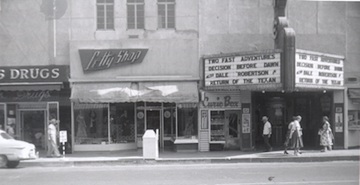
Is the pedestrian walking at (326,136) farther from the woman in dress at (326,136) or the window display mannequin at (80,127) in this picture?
the window display mannequin at (80,127)

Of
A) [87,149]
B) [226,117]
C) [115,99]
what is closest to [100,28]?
[115,99]

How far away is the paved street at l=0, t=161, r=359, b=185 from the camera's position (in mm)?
10500

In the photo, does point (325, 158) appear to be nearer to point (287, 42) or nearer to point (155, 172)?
point (287, 42)

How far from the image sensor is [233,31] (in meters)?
18.9

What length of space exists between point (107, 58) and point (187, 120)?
4.58m

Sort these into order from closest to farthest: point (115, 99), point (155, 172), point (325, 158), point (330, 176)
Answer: point (330, 176) < point (155, 172) < point (325, 158) < point (115, 99)

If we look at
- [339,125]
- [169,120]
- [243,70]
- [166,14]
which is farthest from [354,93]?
[166,14]

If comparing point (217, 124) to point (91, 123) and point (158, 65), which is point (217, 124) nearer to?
point (158, 65)

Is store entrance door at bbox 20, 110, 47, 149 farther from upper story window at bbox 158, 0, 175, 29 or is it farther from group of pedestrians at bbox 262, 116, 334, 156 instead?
group of pedestrians at bbox 262, 116, 334, 156

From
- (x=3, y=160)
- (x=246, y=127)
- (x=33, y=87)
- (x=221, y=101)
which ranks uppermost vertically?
(x=33, y=87)

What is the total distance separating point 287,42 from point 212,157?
524 centimetres

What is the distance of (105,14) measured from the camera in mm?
18812

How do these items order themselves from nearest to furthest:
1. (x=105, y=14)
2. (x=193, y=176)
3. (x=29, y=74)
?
1. (x=193, y=176)
2. (x=29, y=74)
3. (x=105, y=14)

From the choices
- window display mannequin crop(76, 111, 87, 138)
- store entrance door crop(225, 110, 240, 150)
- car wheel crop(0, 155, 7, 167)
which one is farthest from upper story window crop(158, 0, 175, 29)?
car wheel crop(0, 155, 7, 167)
